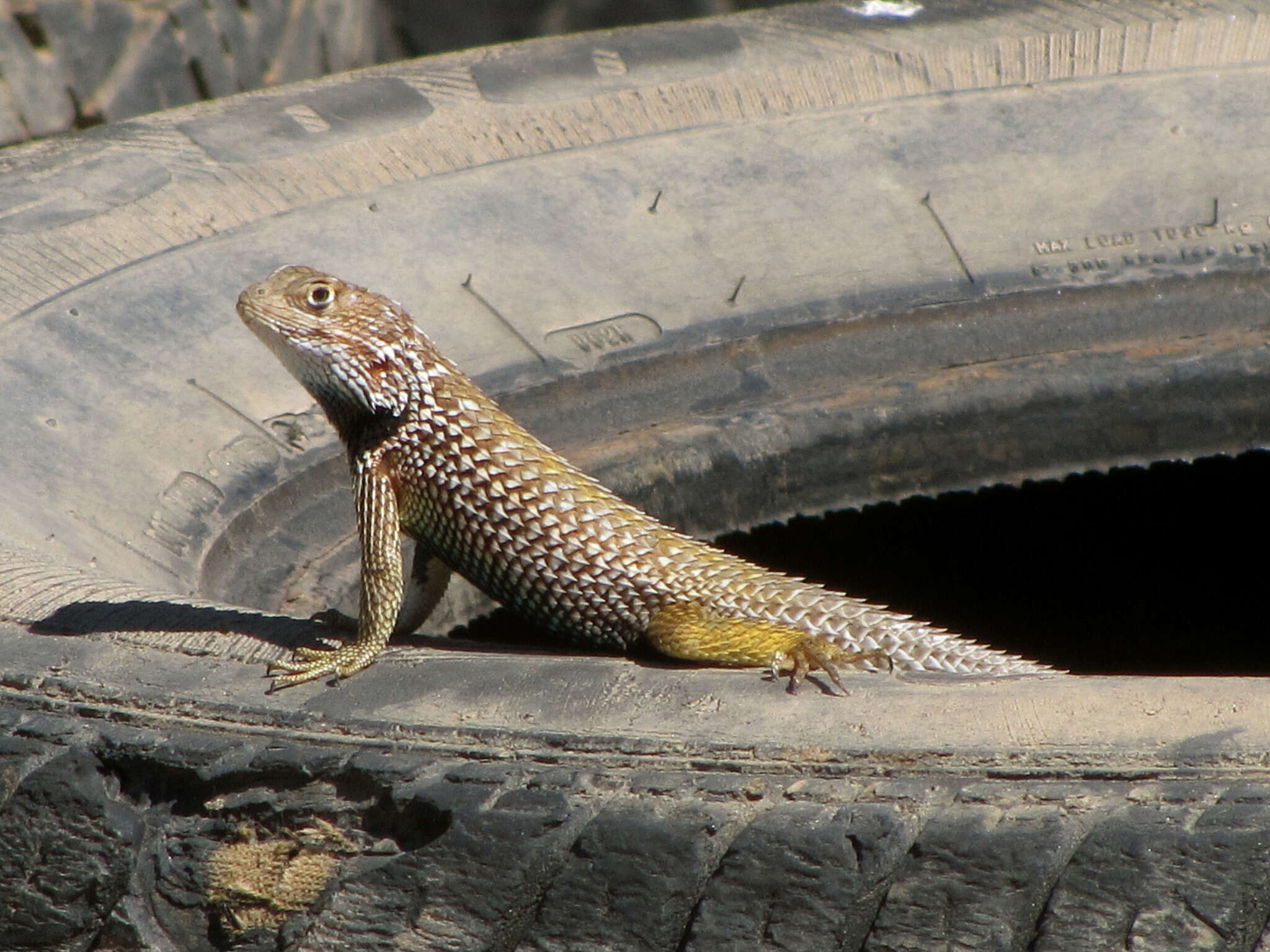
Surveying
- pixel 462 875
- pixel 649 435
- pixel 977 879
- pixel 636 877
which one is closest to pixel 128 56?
pixel 649 435

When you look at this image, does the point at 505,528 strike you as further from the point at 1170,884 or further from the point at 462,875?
the point at 1170,884

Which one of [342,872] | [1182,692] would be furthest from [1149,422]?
[342,872]

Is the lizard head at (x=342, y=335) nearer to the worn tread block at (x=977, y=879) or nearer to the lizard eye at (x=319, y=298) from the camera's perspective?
the lizard eye at (x=319, y=298)

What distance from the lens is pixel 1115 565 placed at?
3201mm

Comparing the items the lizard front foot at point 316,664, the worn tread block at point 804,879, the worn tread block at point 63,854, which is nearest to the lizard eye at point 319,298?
the lizard front foot at point 316,664

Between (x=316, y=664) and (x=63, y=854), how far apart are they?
404mm

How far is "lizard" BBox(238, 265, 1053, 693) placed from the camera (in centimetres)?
237

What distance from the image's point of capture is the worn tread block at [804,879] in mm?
1625

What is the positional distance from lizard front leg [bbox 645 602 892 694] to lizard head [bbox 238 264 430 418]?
554mm

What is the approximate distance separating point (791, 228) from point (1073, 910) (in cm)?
201

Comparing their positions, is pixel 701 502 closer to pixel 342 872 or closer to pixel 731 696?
pixel 731 696

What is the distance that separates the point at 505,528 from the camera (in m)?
2.40

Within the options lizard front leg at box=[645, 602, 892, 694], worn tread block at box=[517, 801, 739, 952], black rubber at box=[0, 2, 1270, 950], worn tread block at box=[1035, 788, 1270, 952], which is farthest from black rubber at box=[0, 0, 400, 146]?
worn tread block at box=[1035, 788, 1270, 952]

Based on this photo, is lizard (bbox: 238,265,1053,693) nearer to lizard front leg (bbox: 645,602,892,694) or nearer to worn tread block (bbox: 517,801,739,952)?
lizard front leg (bbox: 645,602,892,694)
